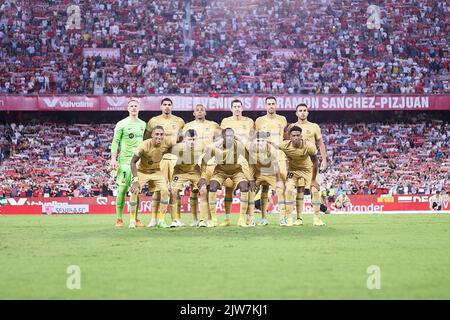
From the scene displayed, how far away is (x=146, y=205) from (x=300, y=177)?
52.2ft

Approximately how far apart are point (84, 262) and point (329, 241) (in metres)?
4.68

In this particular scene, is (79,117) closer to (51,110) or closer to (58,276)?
(51,110)

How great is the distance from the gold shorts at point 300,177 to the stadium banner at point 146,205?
14.7 metres

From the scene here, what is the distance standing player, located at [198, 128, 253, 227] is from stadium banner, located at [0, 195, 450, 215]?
1485 cm

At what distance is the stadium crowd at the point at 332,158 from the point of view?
3728 centimetres

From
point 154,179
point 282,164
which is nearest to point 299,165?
point 282,164

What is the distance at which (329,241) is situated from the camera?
42.8 ft

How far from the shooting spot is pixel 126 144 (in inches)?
681

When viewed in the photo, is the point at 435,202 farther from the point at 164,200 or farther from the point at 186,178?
the point at 164,200

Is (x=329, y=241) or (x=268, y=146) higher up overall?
(x=268, y=146)

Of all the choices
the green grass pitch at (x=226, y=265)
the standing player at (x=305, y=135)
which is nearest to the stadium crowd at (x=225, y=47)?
the standing player at (x=305, y=135)

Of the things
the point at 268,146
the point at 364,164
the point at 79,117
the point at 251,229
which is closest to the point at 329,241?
the point at 251,229

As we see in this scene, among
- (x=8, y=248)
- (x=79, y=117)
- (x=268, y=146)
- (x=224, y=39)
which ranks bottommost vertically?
(x=8, y=248)

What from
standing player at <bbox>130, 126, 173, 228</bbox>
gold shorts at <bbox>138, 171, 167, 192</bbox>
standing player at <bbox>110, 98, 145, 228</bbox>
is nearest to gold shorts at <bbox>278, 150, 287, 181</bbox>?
standing player at <bbox>130, 126, 173, 228</bbox>
